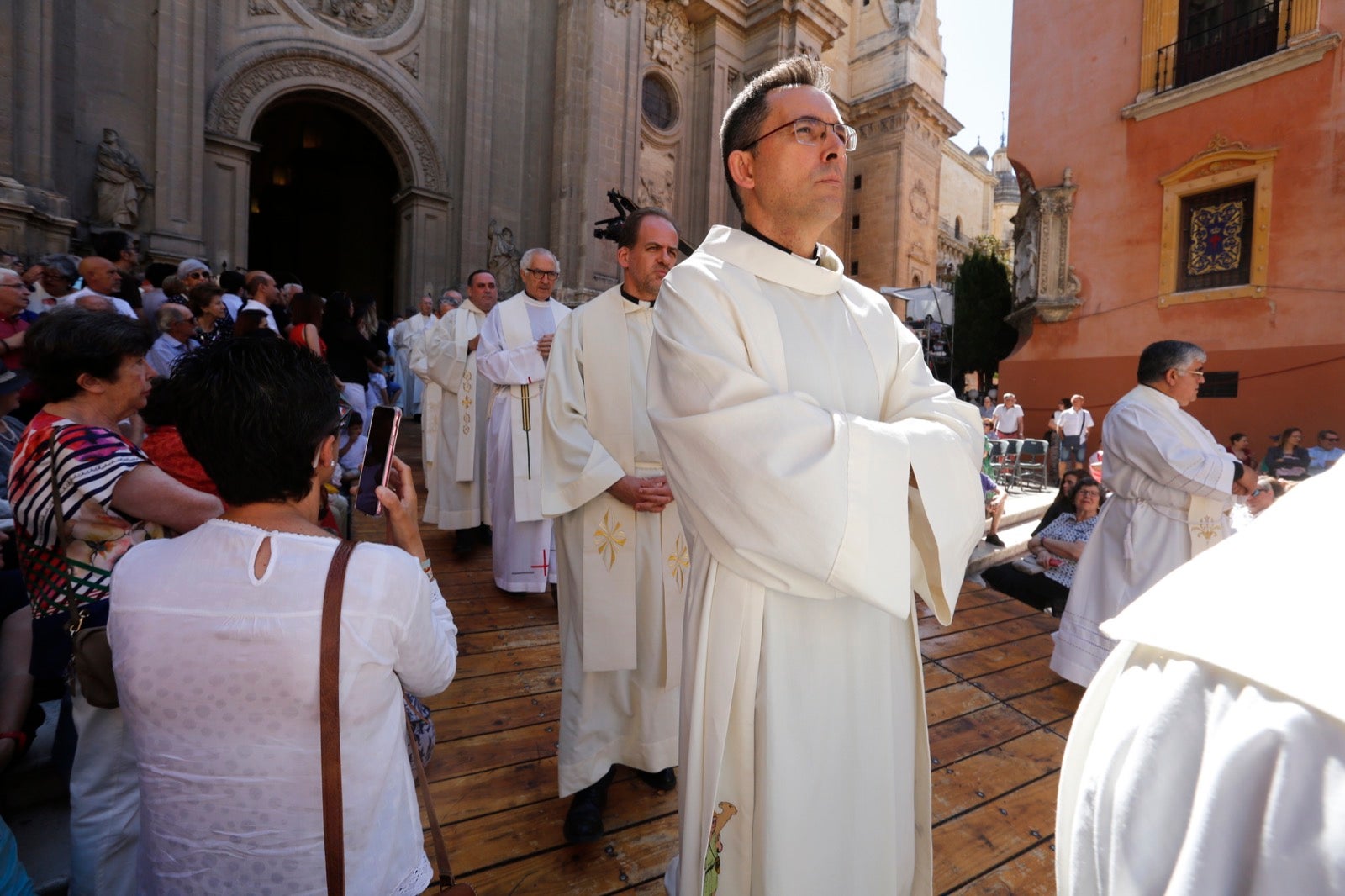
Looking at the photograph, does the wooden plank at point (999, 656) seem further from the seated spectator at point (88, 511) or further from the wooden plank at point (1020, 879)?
the seated spectator at point (88, 511)

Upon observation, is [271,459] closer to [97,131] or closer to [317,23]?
[97,131]

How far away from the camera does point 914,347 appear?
1842mm

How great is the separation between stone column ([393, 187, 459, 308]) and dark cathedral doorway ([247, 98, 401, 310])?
3.81m

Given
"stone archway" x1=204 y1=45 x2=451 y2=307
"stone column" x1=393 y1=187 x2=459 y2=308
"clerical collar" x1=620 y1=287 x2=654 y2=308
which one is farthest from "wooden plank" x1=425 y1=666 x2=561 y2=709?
"stone column" x1=393 y1=187 x2=459 y2=308

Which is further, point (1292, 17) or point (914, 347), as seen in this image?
point (1292, 17)

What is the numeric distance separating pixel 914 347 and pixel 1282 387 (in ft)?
41.6

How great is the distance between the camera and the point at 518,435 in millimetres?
4031

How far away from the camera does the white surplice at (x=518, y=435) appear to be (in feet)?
13.1

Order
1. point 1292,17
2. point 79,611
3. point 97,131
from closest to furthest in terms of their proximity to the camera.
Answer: point 79,611 → point 97,131 → point 1292,17

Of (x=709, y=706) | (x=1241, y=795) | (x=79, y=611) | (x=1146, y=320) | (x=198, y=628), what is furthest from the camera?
(x=1146, y=320)

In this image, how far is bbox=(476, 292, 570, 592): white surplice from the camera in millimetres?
4000

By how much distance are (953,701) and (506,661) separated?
2.17m

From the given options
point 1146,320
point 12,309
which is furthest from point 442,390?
point 1146,320

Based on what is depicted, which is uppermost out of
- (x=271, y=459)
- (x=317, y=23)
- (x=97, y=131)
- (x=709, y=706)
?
(x=317, y=23)
